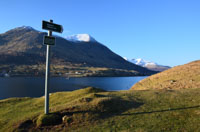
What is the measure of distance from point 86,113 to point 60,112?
228cm

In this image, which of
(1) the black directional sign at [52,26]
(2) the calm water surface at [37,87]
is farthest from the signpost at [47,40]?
(2) the calm water surface at [37,87]


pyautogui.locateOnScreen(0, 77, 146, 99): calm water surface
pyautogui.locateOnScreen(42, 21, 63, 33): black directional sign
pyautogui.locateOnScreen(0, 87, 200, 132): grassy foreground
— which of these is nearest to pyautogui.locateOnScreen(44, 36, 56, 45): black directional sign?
pyautogui.locateOnScreen(42, 21, 63, 33): black directional sign

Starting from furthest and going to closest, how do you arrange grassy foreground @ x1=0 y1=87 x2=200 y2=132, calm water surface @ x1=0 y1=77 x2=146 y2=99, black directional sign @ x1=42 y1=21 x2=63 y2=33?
calm water surface @ x1=0 y1=77 x2=146 y2=99 < black directional sign @ x1=42 y1=21 x2=63 y2=33 < grassy foreground @ x1=0 y1=87 x2=200 y2=132

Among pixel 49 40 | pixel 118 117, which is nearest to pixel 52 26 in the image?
pixel 49 40

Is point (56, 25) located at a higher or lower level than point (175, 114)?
higher

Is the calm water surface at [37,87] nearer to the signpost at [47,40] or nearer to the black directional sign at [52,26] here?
the signpost at [47,40]

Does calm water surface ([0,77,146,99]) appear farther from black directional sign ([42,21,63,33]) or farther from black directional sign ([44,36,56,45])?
black directional sign ([42,21,63,33])

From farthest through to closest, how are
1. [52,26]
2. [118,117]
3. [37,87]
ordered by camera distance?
1. [37,87]
2. [52,26]
3. [118,117]

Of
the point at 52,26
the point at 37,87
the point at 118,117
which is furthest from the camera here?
the point at 37,87

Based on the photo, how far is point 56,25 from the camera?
13.5 meters

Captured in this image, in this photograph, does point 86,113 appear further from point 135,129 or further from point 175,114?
point 175,114

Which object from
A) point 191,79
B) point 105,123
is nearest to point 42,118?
point 105,123

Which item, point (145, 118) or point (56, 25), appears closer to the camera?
point (145, 118)

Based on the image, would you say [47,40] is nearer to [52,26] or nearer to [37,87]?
[52,26]
